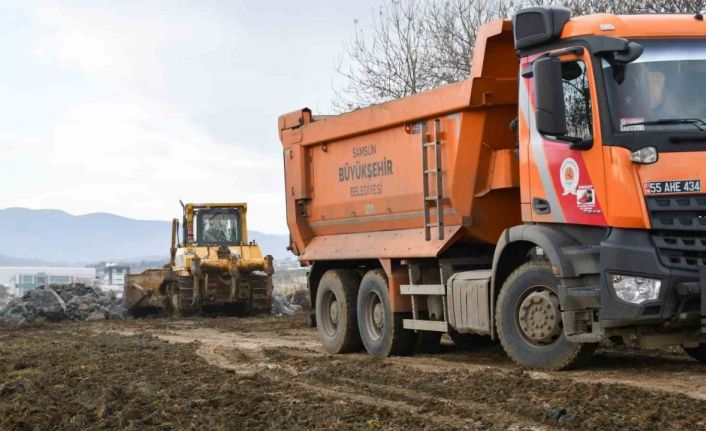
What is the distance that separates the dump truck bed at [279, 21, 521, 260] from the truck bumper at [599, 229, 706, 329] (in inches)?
78.7

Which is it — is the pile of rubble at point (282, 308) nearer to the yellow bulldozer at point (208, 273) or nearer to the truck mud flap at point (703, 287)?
the yellow bulldozer at point (208, 273)

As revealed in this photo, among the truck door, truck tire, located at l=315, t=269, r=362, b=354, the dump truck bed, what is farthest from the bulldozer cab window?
the truck door

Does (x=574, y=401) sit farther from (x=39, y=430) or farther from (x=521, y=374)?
(x=39, y=430)

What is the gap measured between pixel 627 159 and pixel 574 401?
2295 mm

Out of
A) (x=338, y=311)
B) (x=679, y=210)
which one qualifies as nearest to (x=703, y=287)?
(x=679, y=210)

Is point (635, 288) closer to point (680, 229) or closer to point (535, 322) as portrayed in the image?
point (680, 229)

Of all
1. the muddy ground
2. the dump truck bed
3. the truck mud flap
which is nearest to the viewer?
the muddy ground

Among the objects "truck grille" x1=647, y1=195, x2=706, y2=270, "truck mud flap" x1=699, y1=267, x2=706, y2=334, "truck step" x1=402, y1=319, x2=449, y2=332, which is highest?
"truck grille" x1=647, y1=195, x2=706, y2=270

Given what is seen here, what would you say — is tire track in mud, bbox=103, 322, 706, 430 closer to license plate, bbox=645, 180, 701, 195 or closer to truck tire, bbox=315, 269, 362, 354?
truck tire, bbox=315, 269, 362, 354

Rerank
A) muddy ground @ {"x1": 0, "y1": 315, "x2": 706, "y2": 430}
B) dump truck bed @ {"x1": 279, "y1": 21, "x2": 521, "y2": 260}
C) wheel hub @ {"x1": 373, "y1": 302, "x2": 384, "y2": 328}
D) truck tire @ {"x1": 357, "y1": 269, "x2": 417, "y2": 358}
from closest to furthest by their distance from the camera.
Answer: muddy ground @ {"x1": 0, "y1": 315, "x2": 706, "y2": 430}, dump truck bed @ {"x1": 279, "y1": 21, "x2": 521, "y2": 260}, truck tire @ {"x1": 357, "y1": 269, "x2": 417, "y2": 358}, wheel hub @ {"x1": 373, "y1": 302, "x2": 384, "y2": 328}

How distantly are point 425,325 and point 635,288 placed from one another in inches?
143

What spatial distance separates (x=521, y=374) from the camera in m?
9.89

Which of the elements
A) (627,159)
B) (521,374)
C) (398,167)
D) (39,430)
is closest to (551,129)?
(627,159)

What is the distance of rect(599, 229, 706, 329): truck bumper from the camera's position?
9.20 meters
